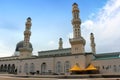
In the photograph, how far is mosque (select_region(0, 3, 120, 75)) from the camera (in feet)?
149

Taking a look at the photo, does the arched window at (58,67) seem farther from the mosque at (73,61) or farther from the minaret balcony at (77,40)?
the minaret balcony at (77,40)

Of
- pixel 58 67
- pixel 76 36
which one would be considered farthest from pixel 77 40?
pixel 58 67

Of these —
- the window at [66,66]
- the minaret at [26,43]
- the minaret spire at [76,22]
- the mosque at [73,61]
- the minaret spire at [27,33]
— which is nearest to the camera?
the mosque at [73,61]

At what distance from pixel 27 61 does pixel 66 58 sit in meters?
16.4

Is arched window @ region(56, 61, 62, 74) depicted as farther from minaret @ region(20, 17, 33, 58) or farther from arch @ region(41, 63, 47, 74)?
minaret @ region(20, 17, 33, 58)

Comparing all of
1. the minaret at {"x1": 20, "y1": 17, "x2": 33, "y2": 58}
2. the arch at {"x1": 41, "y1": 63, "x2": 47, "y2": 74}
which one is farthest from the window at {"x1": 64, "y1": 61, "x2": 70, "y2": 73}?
the minaret at {"x1": 20, "y1": 17, "x2": 33, "y2": 58}

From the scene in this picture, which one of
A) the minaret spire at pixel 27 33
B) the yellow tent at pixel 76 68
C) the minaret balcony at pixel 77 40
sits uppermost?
the minaret spire at pixel 27 33

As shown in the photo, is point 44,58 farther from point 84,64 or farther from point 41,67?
point 84,64

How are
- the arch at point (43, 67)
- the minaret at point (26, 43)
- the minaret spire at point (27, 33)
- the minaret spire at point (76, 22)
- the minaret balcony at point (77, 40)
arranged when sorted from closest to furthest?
the minaret balcony at point (77, 40) → the minaret spire at point (76, 22) → the arch at point (43, 67) → the minaret at point (26, 43) → the minaret spire at point (27, 33)

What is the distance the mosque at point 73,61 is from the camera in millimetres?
45469

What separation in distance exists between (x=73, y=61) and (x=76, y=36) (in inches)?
320

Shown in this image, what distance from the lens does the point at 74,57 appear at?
49.9 metres

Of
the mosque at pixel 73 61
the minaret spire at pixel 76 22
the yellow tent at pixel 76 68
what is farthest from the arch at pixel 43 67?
the minaret spire at pixel 76 22

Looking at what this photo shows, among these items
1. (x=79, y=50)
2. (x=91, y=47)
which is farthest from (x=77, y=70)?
(x=91, y=47)
